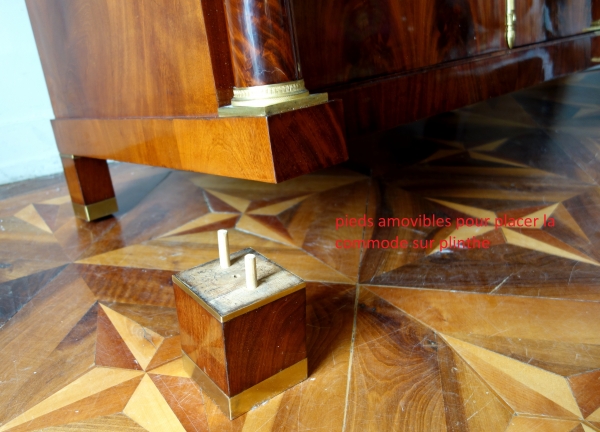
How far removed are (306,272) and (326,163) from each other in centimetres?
24

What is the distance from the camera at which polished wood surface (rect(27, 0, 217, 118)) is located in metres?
0.58

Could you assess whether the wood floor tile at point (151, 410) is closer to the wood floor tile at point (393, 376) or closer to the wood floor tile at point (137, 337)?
the wood floor tile at point (137, 337)

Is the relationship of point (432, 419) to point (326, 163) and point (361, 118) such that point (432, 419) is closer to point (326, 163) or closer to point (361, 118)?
point (326, 163)

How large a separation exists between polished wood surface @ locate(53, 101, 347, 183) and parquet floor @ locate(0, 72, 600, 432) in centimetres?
20

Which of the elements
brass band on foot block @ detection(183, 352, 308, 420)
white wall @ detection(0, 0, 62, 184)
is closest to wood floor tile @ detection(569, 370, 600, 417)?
brass band on foot block @ detection(183, 352, 308, 420)

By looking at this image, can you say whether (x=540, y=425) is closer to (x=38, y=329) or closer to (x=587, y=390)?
(x=587, y=390)

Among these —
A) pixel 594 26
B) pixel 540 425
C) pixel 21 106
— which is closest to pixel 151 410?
pixel 540 425

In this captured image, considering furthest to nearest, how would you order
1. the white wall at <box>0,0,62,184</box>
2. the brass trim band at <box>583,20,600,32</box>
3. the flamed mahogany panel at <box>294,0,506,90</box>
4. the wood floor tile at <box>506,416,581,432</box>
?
the white wall at <box>0,0,62,184</box>, the brass trim band at <box>583,20,600,32</box>, the flamed mahogany panel at <box>294,0,506,90</box>, the wood floor tile at <box>506,416,581,432</box>

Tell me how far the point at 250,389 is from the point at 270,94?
29 centimetres

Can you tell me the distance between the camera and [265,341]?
476 millimetres

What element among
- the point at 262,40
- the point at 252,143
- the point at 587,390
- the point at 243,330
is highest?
the point at 262,40

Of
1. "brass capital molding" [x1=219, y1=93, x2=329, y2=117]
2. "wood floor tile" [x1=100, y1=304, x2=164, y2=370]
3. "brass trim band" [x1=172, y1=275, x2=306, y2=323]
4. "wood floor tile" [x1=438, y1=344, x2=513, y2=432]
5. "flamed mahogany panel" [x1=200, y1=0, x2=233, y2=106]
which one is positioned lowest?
"wood floor tile" [x1=438, y1=344, x2=513, y2=432]

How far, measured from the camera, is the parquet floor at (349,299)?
0.48m

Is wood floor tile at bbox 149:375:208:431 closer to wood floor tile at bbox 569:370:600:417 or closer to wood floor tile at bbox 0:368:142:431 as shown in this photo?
wood floor tile at bbox 0:368:142:431
